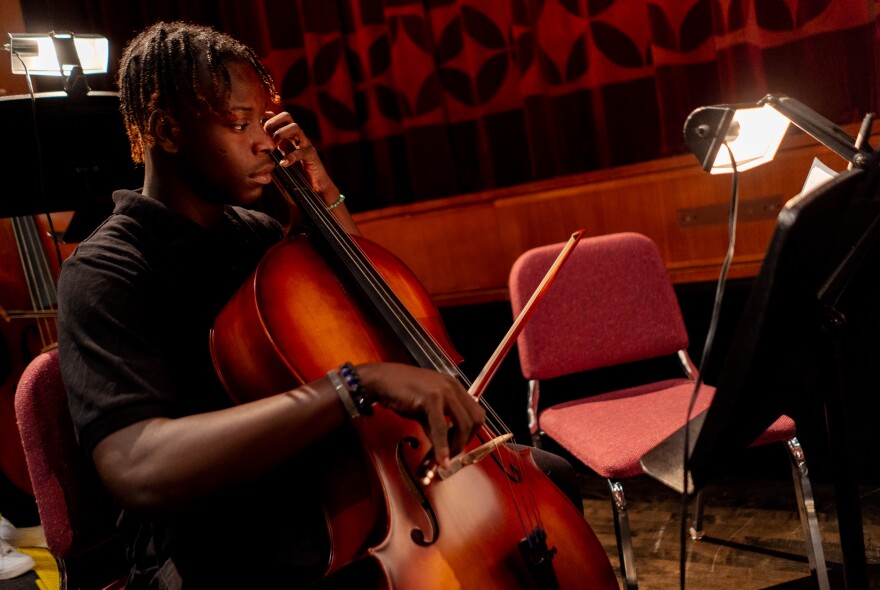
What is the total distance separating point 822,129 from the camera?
1090mm

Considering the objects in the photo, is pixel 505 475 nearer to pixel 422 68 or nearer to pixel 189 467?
pixel 189 467

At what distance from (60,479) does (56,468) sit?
0.8 inches

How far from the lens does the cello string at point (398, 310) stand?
105 cm

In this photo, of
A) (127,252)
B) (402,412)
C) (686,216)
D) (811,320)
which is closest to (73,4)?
(127,252)

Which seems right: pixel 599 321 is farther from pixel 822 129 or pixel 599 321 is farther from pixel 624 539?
pixel 822 129

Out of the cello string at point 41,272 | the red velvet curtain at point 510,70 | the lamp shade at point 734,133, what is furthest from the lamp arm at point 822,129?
the cello string at point 41,272

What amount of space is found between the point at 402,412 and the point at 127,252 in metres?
0.51

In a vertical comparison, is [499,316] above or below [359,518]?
below

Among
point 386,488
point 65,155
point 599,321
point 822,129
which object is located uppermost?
point 65,155

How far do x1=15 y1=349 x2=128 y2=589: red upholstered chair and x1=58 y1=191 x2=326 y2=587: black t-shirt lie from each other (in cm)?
8

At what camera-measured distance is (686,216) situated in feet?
7.22

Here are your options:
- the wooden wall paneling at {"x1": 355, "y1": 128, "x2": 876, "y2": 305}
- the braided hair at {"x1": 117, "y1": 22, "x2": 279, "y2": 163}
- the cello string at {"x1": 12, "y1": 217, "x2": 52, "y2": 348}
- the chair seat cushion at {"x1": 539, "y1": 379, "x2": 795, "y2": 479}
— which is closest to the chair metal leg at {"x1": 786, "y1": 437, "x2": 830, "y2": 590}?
the chair seat cushion at {"x1": 539, "y1": 379, "x2": 795, "y2": 479}

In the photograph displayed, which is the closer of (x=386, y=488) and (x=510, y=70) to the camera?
(x=386, y=488)

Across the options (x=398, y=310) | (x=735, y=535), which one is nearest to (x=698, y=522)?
(x=735, y=535)
